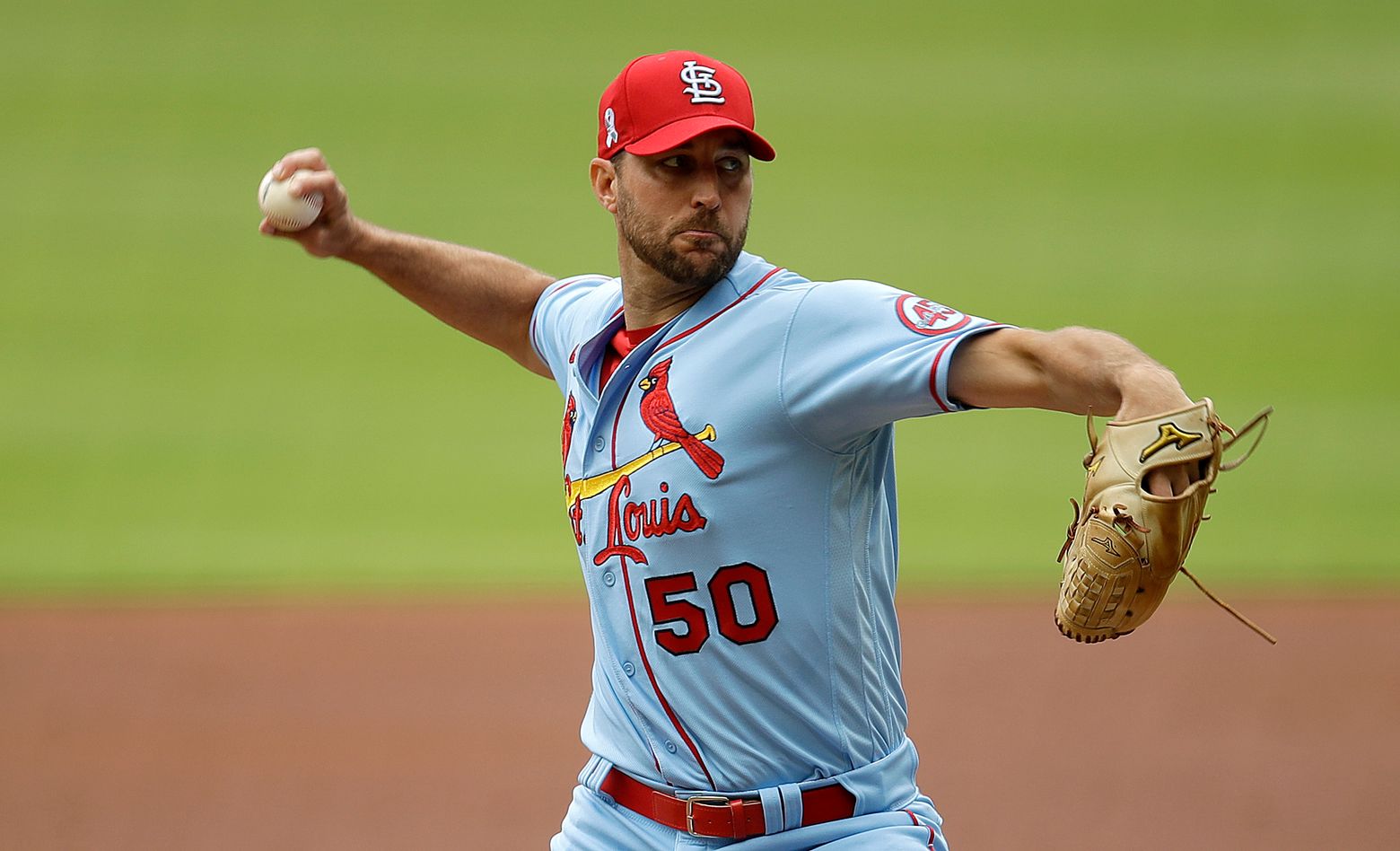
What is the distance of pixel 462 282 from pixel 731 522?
3.68ft

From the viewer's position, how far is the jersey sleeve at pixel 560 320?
119 inches

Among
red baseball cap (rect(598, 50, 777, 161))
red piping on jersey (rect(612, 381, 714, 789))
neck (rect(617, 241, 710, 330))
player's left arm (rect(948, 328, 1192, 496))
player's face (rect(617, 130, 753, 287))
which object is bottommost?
red piping on jersey (rect(612, 381, 714, 789))

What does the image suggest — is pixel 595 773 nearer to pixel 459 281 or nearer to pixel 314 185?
pixel 459 281

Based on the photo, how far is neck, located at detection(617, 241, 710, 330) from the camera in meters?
2.64

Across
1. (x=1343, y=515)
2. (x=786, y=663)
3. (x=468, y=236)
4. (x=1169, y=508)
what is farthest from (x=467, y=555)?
(x=1169, y=508)

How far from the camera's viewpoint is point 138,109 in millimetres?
11133

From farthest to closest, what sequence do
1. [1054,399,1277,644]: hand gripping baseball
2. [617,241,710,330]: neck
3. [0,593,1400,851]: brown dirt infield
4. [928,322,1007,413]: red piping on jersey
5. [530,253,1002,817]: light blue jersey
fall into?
[0,593,1400,851]: brown dirt infield → [617,241,710,330]: neck → [530,253,1002,817]: light blue jersey → [928,322,1007,413]: red piping on jersey → [1054,399,1277,644]: hand gripping baseball

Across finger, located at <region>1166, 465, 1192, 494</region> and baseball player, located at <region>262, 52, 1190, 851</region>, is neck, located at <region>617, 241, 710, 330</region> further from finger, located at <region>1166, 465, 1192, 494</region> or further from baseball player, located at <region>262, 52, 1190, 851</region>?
finger, located at <region>1166, 465, 1192, 494</region>

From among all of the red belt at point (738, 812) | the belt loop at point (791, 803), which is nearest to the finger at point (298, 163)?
the red belt at point (738, 812)

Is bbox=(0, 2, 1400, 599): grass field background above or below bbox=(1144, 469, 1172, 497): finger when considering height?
above

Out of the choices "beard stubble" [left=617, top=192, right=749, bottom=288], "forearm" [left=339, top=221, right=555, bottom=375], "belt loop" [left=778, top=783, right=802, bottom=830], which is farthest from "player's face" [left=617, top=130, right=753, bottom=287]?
"belt loop" [left=778, top=783, right=802, bottom=830]

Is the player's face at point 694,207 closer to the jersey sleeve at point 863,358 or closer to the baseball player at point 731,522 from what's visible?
the baseball player at point 731,522

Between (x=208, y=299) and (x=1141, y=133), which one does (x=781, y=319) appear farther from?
(x=1141, y=133)

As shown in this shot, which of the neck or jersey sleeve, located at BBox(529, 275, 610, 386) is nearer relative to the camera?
the neck
